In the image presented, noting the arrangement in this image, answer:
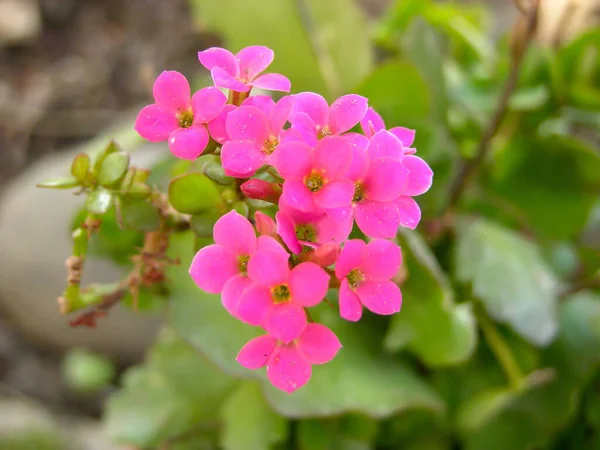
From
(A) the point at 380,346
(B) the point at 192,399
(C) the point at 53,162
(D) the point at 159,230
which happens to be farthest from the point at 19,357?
(D) the point at 159,230

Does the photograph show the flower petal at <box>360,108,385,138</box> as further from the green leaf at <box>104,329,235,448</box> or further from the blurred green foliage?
the green leaf at <box>104,329,235,448</box>

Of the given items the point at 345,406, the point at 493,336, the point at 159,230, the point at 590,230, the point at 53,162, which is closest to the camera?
the point at 159,230

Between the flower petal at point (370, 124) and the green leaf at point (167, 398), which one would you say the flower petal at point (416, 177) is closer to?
the flower petal at point (370, 124)

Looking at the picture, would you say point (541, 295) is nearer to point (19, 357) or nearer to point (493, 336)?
point (493, 336)

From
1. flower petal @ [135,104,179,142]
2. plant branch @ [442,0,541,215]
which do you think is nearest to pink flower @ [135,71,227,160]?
flower petal @ [135,104,179,142]

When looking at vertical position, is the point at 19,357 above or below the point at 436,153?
below

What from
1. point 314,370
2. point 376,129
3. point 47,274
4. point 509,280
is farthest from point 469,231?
point 47,274
